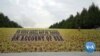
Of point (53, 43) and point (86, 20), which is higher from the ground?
point (86, 20)

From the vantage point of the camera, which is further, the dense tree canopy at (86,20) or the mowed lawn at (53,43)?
the dense tree canopy at (86,20)

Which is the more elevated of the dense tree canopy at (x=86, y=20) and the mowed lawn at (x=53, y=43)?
the dense tree canopy at (x=86, y=20)

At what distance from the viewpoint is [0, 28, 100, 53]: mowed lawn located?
667 inches

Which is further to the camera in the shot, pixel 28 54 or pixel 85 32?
pixel 85 32

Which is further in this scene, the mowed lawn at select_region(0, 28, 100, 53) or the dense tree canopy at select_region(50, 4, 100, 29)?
the dense tree canopy at select_region(50, 4, 100, 29)

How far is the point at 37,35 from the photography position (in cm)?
1759

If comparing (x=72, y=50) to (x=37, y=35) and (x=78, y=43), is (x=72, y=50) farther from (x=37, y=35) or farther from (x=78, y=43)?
(x=37, y=35)

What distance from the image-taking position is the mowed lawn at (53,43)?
16938 mm

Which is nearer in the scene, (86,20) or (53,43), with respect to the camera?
(53,43)

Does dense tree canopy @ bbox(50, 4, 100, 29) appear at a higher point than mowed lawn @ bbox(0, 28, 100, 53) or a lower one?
higher

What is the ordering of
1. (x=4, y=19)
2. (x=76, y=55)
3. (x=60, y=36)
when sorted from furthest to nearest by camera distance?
(x=4, y=19)
(x=60, y=36)
(x=76, y=55)

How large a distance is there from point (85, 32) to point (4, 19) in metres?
7.71

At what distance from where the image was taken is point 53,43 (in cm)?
1748

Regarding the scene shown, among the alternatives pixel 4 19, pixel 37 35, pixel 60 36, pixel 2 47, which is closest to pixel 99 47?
pixel 60 36
